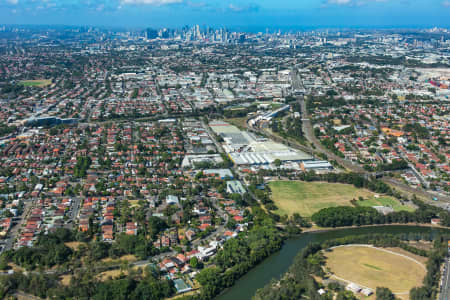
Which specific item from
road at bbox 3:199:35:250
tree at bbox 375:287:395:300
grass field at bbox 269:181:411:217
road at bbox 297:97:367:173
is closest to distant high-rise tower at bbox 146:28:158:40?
road at bbox 297:97:367:173

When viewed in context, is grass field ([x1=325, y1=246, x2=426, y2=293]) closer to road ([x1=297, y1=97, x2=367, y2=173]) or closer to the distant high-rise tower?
road ([x1=297, y1=97, x2=367, y2=173])

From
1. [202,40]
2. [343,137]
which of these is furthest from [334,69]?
[202,40]

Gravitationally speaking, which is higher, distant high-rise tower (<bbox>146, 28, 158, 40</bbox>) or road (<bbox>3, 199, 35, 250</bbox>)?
distant high-rise tower (<bbox>146, 28, 158, 40</bbox>)

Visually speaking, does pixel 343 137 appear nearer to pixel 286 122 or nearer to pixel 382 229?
pixel 286 122

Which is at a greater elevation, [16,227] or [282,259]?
[16,227]

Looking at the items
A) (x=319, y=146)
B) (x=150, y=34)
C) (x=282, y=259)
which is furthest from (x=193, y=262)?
(x=150, y=34)

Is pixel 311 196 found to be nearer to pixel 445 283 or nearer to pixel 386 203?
pixel 386 203

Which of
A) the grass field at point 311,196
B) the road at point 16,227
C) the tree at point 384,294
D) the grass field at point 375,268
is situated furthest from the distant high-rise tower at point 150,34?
the tree at point 384,294
